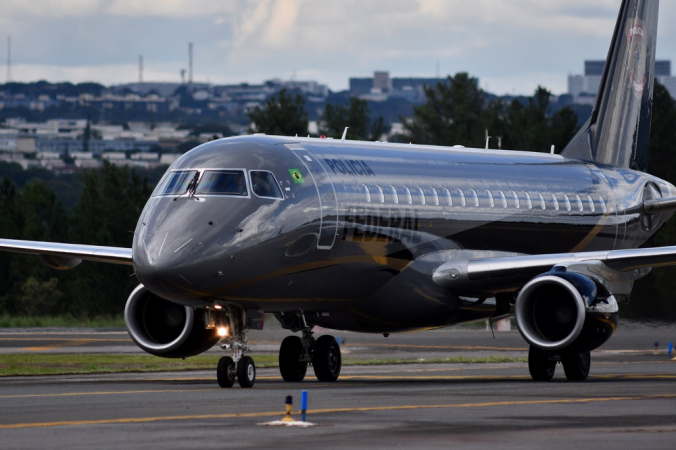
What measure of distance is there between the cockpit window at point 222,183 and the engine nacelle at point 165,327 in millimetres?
3473

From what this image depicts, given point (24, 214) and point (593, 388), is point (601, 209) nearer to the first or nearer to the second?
point (593, 388)

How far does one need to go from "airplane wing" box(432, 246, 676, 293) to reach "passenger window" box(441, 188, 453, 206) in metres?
1.26

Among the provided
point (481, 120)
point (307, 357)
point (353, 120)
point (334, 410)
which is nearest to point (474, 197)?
point (307, 357)

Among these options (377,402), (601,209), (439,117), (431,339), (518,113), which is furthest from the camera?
(439,117)

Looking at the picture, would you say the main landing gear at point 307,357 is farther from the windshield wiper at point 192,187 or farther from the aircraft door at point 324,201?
the windshield wiper at point 192,187

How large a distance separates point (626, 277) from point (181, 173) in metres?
10.0

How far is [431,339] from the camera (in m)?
50.1

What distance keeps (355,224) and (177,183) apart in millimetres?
3667

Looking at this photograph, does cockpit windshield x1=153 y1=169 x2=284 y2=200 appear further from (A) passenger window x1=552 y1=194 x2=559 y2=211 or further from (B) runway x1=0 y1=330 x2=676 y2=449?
(A) passenger window x1=552 y1=194 x2=559 y2=211

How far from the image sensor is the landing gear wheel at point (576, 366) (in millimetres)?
28702

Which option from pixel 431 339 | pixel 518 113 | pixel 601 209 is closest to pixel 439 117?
pixel 518 113

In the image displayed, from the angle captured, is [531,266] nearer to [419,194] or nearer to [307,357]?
[419,194]

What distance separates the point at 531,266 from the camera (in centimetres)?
2841

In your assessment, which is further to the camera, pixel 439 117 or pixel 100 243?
pixel 439 117
